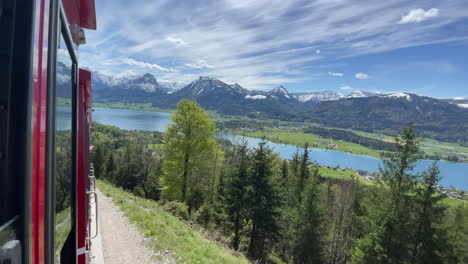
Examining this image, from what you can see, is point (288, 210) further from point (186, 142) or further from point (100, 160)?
point (100, 160)

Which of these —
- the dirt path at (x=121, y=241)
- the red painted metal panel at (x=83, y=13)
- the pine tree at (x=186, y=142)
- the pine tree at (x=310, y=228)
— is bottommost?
the pine tree at (x=310, y=228)

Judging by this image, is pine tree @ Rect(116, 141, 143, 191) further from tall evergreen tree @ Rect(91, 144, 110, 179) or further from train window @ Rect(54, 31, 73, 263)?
train window @ Rect(54, 31, 73, 263)

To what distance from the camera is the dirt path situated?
27.3 ft

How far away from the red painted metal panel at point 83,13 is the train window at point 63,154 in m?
0.62

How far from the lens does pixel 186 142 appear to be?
663 inches

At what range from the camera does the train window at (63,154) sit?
1.57 metres

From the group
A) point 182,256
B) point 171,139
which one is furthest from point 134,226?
point 171,139

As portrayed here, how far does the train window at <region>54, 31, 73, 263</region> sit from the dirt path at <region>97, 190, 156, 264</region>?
7.33m

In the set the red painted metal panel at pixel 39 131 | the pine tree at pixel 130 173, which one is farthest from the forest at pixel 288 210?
the red painted metal panel at pixel 39 131

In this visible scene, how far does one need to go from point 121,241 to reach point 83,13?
884 centimetres

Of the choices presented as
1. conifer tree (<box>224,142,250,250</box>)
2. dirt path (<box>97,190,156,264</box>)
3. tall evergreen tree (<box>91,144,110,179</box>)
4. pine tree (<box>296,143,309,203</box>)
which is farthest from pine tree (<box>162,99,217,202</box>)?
tall evergreen tree (<box>91,144,110,179</box>)

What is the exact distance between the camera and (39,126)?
3.62 feet

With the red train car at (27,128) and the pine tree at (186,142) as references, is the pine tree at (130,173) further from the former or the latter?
the red train car at (27,128)

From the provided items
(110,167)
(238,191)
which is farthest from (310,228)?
(110,167)
